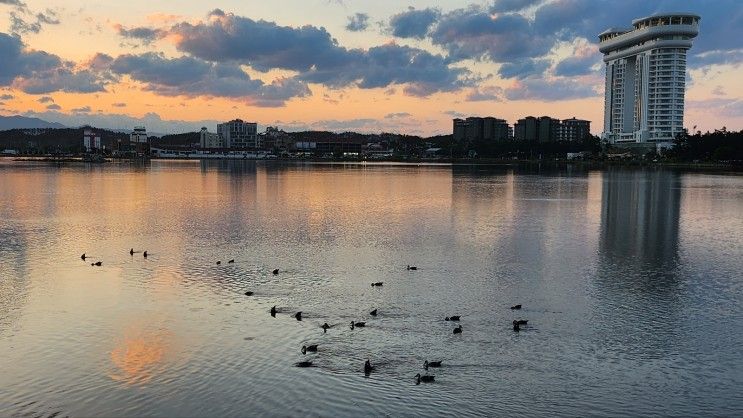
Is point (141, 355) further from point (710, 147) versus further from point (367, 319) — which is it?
point (710, 147)

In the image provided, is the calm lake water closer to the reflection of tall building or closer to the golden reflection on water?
the golden reflection on water

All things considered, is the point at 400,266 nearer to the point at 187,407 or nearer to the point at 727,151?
the point at 187,407

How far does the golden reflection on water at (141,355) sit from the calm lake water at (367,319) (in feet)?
0.19

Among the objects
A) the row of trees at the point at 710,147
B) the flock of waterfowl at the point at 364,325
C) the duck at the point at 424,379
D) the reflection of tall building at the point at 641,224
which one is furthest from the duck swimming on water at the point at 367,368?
the row of trees at the point at 710,147

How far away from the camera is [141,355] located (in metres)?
14.9

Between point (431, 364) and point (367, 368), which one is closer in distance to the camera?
point (367, 368)

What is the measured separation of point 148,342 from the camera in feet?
51.8

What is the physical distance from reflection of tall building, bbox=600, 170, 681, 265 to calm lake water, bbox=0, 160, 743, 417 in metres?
0.35

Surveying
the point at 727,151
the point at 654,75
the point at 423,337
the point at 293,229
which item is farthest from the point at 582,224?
the point at 654,75

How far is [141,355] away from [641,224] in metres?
34.1

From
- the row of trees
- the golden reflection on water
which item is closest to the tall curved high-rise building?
the row of trees

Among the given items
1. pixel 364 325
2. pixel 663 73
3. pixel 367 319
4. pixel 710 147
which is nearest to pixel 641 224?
pixel 367 319

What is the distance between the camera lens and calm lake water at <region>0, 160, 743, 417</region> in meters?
12.6

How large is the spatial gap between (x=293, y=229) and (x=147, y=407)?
2434 cm
